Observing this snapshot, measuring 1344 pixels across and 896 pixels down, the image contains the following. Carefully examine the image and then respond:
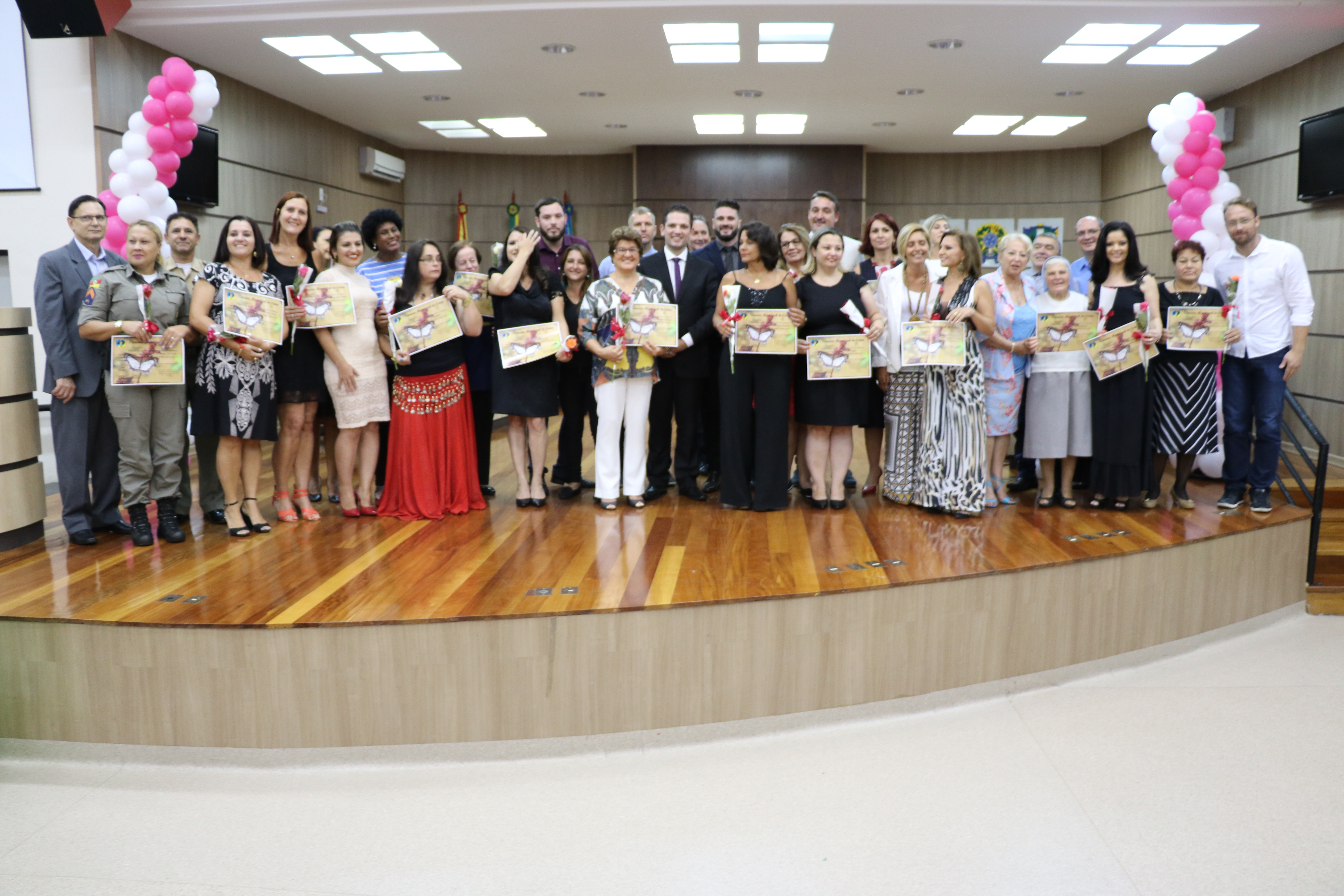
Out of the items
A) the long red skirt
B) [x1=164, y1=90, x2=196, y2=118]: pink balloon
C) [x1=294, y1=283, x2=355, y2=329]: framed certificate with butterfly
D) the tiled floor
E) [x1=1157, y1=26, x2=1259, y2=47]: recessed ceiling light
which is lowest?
the tiled floor

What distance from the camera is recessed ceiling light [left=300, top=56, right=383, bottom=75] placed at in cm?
773

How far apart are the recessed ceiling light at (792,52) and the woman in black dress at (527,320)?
3684 millimetres

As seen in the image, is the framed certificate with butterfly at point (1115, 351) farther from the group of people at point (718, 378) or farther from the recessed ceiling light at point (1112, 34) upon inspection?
the recessed ceiling light at point (1112, 34)

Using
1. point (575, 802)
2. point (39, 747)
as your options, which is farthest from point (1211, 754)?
point (39, 747)

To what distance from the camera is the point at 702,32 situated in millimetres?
6996

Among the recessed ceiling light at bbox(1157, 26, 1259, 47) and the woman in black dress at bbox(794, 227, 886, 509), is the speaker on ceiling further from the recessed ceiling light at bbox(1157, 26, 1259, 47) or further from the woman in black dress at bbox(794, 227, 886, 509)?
the recessed ceiling light at bbox(1157, 26, 1259, 47)

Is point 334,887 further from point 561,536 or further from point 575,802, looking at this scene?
point 561,536

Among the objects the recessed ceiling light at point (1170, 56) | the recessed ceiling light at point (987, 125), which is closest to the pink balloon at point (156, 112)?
the recessed ceiling light at point (1170, 56)

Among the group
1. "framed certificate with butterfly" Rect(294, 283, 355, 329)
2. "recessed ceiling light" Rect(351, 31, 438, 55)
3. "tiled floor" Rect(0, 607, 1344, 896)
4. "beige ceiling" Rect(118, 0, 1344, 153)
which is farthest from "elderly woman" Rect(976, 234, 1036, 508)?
"recessed ceiling light" Rect(351, 31, 438, 55)

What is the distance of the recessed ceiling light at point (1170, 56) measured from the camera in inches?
289

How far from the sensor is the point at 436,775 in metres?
2.97

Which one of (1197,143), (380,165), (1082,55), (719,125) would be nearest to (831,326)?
(1197,143)

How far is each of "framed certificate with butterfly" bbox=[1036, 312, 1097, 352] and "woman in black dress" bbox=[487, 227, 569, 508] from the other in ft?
7.19

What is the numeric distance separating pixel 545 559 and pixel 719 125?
7.77 meters
